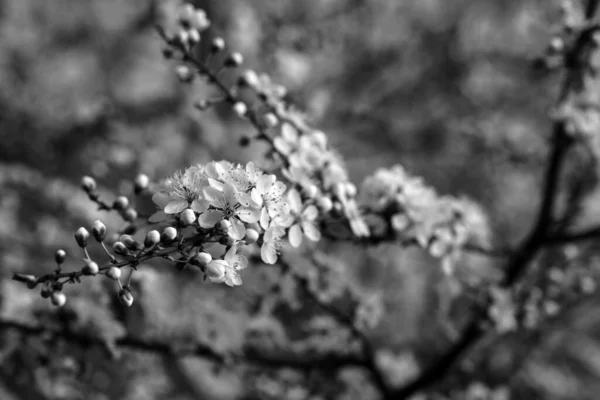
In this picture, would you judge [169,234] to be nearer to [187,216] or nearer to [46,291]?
[187,216]

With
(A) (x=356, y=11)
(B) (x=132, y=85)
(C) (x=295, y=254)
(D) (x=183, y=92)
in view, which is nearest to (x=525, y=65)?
(A) (x=356, y=11)

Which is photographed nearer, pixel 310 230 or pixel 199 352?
pixel 310 230

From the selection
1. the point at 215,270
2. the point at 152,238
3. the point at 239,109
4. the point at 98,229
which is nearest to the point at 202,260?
the point at 215,270

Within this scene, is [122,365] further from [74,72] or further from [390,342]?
[74,72]

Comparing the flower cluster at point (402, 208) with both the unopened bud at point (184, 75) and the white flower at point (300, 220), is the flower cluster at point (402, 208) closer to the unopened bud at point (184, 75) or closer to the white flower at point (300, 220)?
the white flower at point (300, 220)

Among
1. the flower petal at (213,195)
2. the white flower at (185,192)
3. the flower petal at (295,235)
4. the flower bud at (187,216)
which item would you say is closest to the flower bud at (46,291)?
the white flower at (185,192)

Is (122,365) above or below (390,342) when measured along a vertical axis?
below
